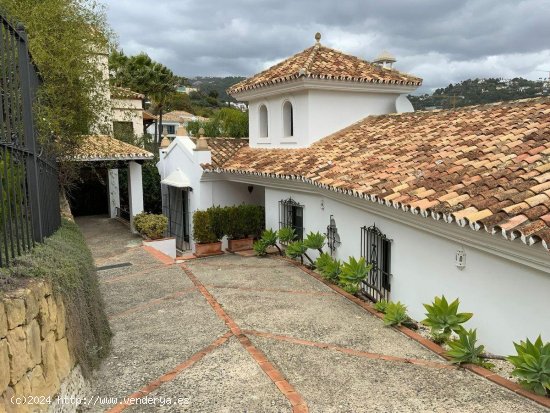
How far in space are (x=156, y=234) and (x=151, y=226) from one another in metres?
0.36

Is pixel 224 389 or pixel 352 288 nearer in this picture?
pixel 224 389

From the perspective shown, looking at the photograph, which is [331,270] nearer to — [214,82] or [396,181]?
[396,181]

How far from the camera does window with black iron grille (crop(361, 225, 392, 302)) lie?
945 centimetres

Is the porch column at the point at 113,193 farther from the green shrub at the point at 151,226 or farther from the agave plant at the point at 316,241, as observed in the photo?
the agave plant at the point at 316,241

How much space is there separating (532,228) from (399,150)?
226 inches

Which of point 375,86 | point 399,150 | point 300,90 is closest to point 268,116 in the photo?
point 300,90

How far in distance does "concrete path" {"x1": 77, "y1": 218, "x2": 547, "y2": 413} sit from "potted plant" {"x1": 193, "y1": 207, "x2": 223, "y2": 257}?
4681 millimetres

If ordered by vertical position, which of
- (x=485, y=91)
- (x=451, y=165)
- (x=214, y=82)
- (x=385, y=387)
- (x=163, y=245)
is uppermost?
(x=214, y=82)

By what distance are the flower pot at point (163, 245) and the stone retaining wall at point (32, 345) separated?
37.3 ft

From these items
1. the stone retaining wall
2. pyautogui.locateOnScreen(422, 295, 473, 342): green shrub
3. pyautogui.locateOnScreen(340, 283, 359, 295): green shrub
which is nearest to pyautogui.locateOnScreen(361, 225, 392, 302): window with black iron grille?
pyautogui.locateOnScreen(340, 283, 359, 295): green shrub

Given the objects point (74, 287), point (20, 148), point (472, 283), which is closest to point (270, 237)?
point (472, 283)

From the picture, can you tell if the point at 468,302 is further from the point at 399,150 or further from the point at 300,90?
the point at 300,90

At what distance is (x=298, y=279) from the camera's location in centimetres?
1100

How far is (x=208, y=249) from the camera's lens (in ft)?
49.9
